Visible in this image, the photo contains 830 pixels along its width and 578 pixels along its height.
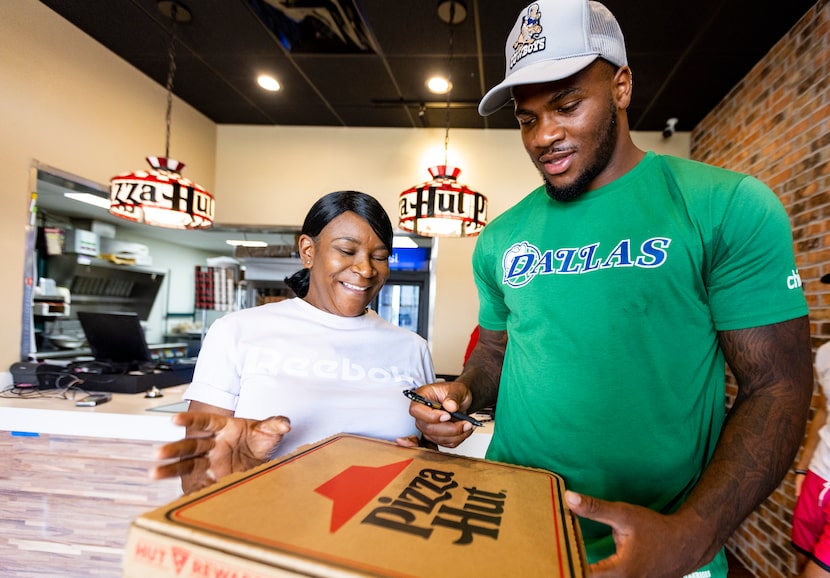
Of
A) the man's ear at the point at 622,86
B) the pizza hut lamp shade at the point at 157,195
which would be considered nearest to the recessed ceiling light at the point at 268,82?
the pizza hut lamp shade at the point at 157,195

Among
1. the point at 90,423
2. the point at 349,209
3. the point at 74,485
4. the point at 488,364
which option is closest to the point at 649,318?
the point at 488,364

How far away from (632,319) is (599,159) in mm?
339

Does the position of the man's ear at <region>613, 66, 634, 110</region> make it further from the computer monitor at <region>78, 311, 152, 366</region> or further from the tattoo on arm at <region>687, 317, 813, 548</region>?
the computer monitor at <region>78, 311, 152, 366</region>

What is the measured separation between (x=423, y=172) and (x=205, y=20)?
219cm

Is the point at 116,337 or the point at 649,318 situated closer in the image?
the point at 649,318

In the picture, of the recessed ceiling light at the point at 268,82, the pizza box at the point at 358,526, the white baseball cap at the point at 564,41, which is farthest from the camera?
the recessed ceiling light at the point at 268,82

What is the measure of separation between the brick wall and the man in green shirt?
2163 mm

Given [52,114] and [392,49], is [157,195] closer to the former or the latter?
[52,114]

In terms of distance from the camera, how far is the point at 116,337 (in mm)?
2990

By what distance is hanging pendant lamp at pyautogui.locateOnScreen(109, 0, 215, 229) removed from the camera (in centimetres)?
239

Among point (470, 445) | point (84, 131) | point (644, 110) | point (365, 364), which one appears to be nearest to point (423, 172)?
point (644, 110)

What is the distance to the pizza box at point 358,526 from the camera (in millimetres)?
391

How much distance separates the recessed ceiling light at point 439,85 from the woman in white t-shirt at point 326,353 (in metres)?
2.44

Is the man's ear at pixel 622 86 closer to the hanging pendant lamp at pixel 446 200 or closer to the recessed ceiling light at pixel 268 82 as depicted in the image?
the hanging pendant lamp at pixel 446 200
